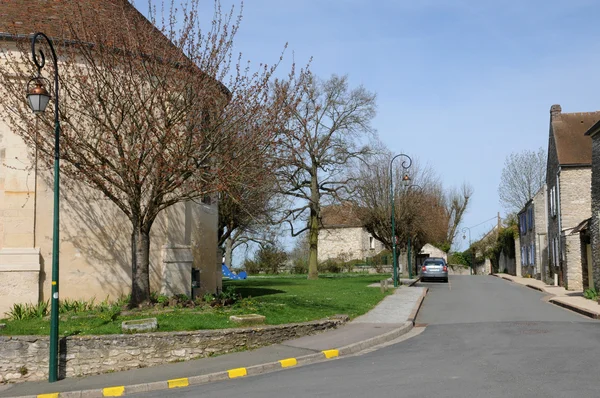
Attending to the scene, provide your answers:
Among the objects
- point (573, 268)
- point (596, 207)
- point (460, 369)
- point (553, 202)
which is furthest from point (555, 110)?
point (460, 369)

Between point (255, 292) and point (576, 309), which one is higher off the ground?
point (255, 292)

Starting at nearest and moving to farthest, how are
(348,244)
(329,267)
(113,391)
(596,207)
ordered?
(113,391) < (596,207) < (329,267) < (348,244)

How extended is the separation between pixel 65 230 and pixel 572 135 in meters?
26.9

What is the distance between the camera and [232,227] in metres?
34.7

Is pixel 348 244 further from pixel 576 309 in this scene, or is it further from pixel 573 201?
pixel 576 309

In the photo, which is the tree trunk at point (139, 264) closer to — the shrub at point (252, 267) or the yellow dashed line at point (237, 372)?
the yellow dashed line at point (237, 372)

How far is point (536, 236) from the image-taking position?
1567 inches

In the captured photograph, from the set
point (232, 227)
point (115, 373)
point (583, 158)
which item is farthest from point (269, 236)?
point (115, 373)

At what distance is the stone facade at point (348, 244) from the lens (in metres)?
66.2

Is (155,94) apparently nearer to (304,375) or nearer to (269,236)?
(304,375)

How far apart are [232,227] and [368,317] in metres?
18.9

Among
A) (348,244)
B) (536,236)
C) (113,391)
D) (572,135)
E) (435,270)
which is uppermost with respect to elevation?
(572,135)

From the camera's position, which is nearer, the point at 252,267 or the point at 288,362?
the point at 288,362

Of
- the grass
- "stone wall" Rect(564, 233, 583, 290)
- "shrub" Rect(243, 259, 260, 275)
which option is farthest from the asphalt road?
"shrub" Rect(243, 259, 260, 275)
